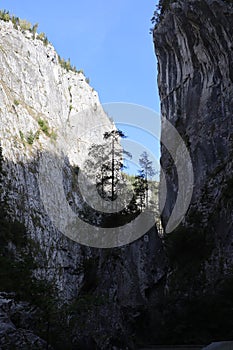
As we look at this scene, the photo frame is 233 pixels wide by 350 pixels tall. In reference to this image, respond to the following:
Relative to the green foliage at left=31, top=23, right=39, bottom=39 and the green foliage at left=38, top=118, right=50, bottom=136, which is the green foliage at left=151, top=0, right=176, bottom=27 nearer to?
the green foliage at left=38, top=118, right=50, bottom=136

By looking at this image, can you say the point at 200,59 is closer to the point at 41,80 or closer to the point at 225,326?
the point at 225,326

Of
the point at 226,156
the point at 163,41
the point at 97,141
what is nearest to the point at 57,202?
the point at 163,41

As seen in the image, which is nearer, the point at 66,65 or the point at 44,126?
the point at 44,126

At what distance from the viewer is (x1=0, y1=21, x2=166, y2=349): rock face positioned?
10953 mm

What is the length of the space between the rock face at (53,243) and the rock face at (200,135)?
10.1ft

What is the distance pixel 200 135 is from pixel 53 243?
66.6 ft

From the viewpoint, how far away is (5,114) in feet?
162

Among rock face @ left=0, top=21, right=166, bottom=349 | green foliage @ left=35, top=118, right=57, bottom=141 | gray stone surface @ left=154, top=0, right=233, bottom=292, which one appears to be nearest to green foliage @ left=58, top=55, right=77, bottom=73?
rock face @ left=0, top=21, right=166, bottom=349

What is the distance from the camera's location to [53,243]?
4441cm

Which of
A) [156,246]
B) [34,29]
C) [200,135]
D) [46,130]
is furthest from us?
[34,29]

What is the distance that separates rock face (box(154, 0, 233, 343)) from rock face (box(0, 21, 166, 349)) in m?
3.09

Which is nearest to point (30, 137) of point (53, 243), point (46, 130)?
point (46, 130)

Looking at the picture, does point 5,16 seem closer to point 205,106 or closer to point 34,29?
point 34,29

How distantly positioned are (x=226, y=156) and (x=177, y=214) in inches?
226
